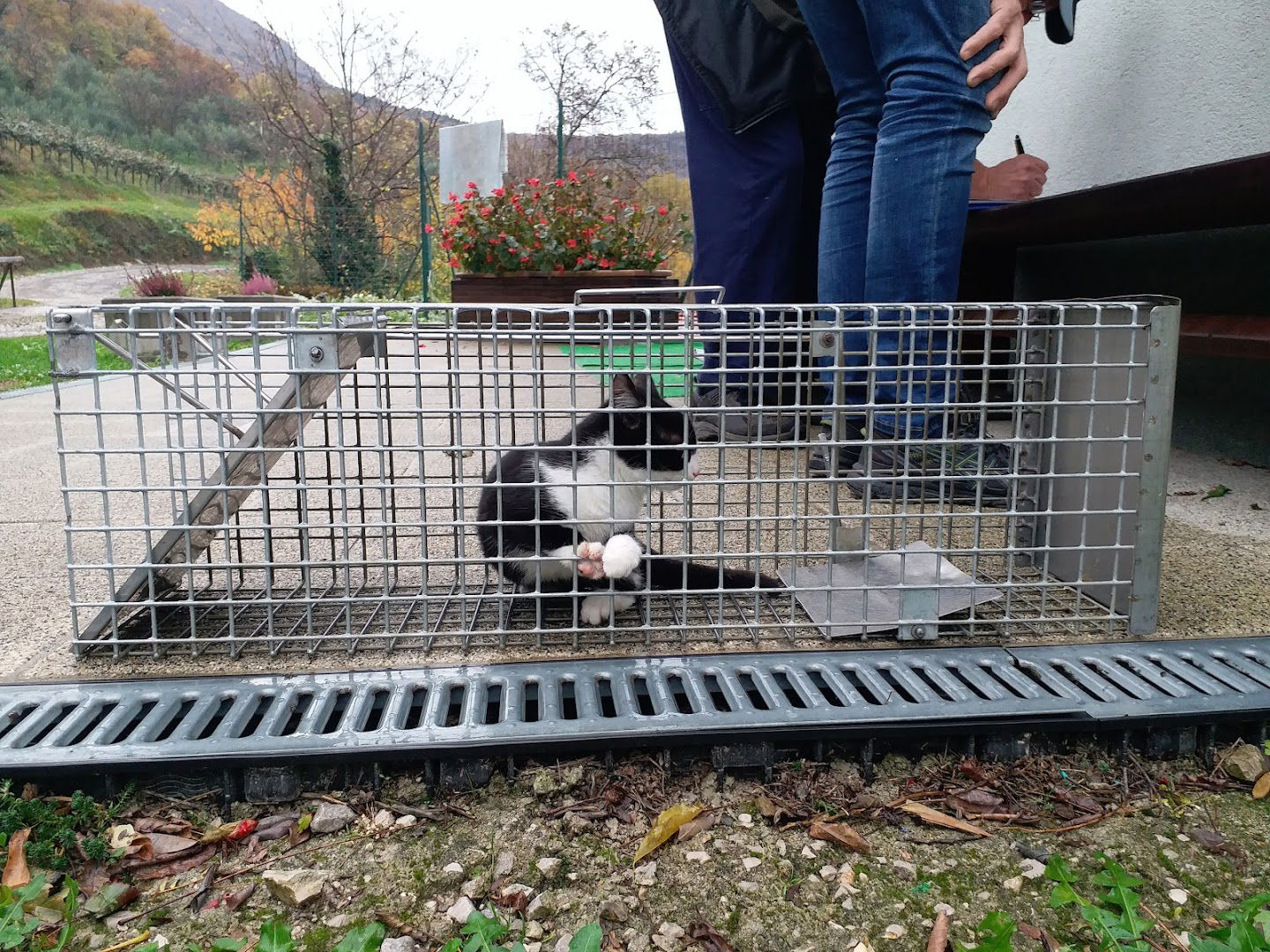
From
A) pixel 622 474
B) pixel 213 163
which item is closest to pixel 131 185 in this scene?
pixel 213 163

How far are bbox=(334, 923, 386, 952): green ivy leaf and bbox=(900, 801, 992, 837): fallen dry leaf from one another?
0.56m

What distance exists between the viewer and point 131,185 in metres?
28.8

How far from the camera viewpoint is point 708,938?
77cm

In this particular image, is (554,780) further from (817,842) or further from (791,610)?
(791,610)

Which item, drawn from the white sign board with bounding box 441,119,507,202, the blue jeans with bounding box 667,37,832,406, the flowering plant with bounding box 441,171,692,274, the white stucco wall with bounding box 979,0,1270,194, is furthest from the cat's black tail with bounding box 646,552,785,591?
the white sign board with bounding box 441,119,507,202

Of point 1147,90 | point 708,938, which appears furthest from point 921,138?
point 1147,90

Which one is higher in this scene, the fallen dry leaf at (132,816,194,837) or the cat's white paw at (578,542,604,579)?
the cat's white paw at (578,542,604,579)

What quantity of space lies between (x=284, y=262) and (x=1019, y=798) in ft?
45.1

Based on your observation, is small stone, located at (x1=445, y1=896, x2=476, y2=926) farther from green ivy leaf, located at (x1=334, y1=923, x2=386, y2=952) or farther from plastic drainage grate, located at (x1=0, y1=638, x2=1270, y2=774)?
plastic drainage grate, located at (x1=0, y1=638, x2=1270, y2=774)

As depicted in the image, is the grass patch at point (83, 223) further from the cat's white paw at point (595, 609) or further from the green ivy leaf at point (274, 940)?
the green ivy leaf at point (274, 940)

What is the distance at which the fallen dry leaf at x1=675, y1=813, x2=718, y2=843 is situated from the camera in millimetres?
915

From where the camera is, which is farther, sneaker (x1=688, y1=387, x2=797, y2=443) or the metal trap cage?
sneaker (x1=688, y1=387, x2=797, y2=443)

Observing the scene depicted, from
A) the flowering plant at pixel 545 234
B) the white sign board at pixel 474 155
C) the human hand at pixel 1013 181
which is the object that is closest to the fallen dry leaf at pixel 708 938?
the human hand at pixel 1013 181

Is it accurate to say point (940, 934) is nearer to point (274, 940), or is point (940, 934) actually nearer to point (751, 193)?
point (274, 940)
